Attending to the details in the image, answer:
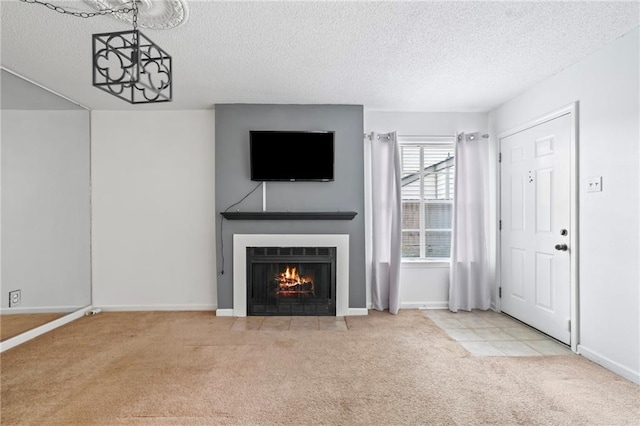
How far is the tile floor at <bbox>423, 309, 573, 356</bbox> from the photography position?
2.96 metres

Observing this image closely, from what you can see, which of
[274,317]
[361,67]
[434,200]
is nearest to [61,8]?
[361,67]

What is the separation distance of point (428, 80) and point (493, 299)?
274 cm

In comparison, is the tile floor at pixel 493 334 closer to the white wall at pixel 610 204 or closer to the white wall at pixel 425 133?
the white wall at pixel 425 133

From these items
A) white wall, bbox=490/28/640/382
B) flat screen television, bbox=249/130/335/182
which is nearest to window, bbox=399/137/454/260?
flat screen television, bbox=249/130/335/182

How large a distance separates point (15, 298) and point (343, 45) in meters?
3.57

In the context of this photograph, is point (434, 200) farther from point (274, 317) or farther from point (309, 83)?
point (274, 317)

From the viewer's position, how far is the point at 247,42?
100 inches

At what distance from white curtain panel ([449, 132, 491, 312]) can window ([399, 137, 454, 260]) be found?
0.17m

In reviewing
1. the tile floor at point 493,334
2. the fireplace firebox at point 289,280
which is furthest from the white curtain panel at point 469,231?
the fireplace firebox at point 289,280

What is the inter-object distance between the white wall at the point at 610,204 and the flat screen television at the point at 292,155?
2.33 m

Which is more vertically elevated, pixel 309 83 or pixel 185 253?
pixel 309 83

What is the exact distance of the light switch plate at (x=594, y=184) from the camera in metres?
2.64

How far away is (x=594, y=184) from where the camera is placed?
2.69m

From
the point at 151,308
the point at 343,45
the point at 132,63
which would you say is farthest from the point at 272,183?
the point at 132,63
